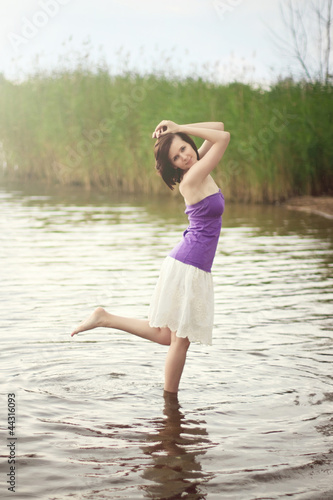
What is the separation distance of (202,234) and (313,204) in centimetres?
1405

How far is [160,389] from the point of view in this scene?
16.0 feet

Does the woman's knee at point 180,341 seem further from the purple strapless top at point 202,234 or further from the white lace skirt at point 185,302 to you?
the purple strapless top at point 202,234

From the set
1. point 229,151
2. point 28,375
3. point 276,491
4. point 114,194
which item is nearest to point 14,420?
point 28,375

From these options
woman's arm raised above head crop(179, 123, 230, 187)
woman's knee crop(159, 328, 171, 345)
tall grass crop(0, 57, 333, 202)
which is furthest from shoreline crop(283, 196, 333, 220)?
woman's arm raised above head crop(179, 123, 230, 187)

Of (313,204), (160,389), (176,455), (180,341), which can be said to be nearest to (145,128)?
(313,204)

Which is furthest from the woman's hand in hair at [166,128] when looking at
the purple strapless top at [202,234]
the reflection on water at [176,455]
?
the reflection on water at [176,455]

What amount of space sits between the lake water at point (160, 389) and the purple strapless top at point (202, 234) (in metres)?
0.83

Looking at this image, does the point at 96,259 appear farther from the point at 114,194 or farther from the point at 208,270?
the point at 114,194

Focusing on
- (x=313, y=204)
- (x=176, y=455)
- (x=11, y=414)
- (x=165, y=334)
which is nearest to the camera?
(x=176, y=455)

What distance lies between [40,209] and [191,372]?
13.2 meters

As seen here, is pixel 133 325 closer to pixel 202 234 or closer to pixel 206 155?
pixel 202 234

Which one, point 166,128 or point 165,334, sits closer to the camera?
point 166,128

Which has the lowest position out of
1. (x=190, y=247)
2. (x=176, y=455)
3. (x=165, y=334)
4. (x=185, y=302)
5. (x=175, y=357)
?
(x=176, y=455)

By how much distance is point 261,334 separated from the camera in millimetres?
6340
